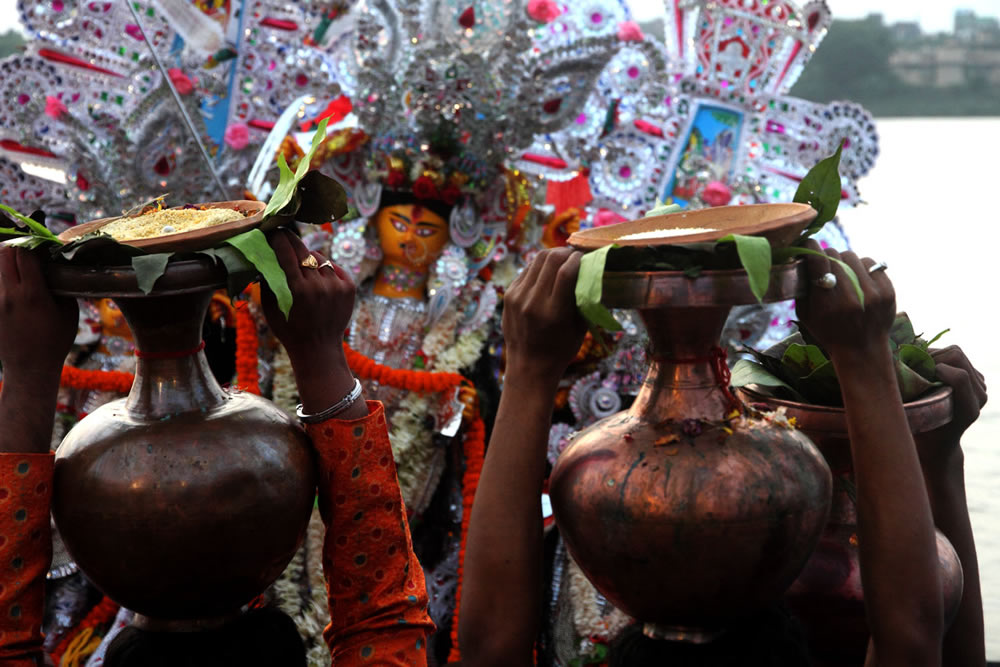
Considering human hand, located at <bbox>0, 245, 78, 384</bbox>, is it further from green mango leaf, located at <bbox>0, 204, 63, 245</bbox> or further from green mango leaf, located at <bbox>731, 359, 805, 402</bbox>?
green mango leaf, located at <bbox>731, 359, 805, 402</bbox>

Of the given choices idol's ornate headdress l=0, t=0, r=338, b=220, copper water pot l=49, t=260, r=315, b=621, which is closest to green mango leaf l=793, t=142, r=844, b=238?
copper water pot l=49, t=260, r=315, b=621

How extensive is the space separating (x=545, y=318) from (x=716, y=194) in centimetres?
268

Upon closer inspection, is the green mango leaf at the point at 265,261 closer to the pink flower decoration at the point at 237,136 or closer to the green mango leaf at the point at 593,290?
the green mango leaf at the point at 593,290

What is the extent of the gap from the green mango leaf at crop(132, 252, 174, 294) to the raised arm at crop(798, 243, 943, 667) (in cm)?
82

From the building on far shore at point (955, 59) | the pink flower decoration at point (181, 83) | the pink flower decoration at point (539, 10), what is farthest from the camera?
the building on far shore at point (955, 59)

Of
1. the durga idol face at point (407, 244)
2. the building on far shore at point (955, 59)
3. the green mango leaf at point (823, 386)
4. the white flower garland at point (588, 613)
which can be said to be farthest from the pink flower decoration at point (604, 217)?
the building on far shore at point (955, 59)

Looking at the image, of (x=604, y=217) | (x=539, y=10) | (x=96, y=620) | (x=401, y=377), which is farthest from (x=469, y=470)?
(x=539, y=10)

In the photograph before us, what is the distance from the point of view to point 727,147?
4.06 metres

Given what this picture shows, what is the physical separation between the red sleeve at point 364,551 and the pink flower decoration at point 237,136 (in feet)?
9.61

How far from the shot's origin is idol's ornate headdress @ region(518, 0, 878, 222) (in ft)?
12.6

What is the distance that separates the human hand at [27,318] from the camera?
1.37 metres

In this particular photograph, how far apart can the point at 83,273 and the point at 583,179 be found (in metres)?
3.07

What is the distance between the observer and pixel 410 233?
11.6 feet

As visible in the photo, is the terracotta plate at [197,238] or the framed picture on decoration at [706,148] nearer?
the terracotta plate at [197,238]
